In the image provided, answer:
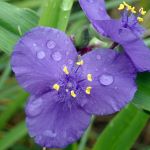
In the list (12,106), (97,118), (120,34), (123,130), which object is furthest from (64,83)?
(97,118)

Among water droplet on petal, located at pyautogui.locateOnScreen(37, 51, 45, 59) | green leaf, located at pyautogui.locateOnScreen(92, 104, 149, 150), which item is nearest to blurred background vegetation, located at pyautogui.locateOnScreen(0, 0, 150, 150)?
→ green leaf, located at pyautogui.locateOnScreen(92, 104, 149, 150)

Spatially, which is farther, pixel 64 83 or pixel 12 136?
pixel 12 136

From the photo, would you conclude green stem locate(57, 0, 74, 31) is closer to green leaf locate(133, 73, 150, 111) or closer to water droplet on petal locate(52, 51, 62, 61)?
water droplet on petal locate(52, 51, 62, 61)

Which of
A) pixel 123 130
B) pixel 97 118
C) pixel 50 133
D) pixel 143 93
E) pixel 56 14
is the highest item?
pixel 56 14

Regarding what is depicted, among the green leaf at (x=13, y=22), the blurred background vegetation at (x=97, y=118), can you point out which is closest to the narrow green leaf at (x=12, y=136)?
the blurred background vegetation at (x=97, y=118)

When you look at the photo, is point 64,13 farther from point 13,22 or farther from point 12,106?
point 12,106

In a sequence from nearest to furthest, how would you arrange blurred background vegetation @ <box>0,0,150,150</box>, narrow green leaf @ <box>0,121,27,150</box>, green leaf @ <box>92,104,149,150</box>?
blurred background vegetation @ <box>0,0,150,150</box>
green leaf @ <box>92,104,149,150</box>
narrow green leaf @ <box>0,121,27,150</box>
